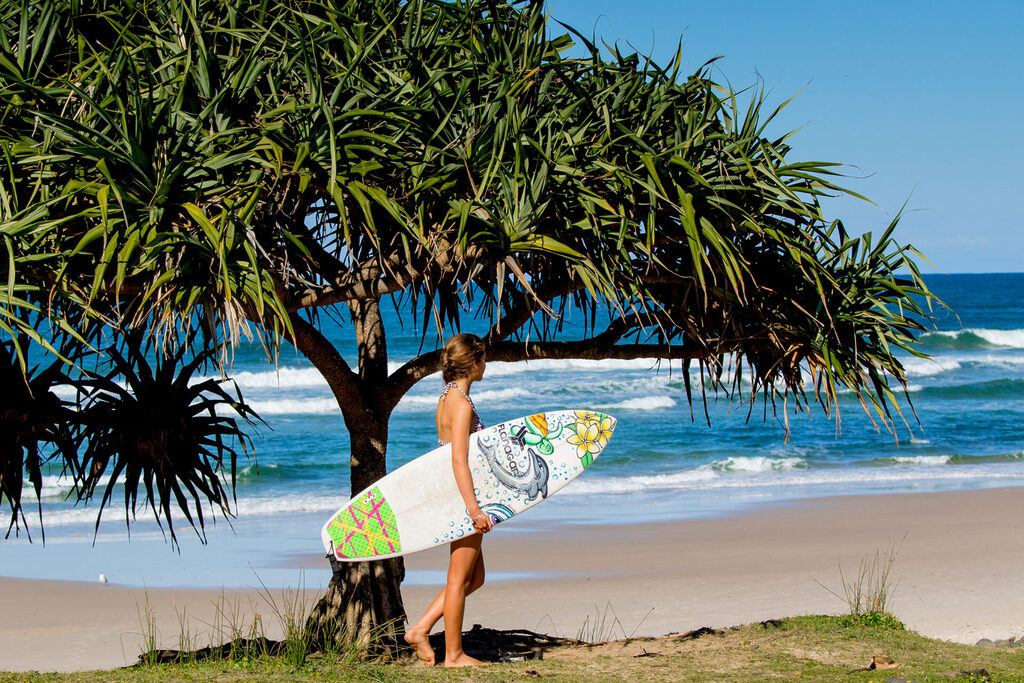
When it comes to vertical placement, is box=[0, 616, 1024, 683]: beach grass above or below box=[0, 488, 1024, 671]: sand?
above

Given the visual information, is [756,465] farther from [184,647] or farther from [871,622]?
[184,647]

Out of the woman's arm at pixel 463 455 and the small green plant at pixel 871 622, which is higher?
the woman's arm at pixel 463 455

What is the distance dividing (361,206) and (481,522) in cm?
134

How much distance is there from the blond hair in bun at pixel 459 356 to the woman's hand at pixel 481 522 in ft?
1.82

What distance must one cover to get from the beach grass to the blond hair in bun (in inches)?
47.1

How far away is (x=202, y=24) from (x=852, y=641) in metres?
4.16

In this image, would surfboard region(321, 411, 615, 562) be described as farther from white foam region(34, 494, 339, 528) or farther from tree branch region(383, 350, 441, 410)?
white foam region(34, 494, 339, 528)

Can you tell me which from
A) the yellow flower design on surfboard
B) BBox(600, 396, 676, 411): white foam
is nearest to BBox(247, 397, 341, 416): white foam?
BBox(600, 396, 676, 411): white foam

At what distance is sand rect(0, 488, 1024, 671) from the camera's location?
23.5ft

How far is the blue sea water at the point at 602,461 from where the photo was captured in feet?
33.0

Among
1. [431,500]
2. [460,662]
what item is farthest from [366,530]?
[460,662]

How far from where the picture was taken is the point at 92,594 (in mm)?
8562

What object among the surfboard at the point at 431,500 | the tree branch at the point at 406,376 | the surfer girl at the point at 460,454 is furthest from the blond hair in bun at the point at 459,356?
the tree branch at the point at 406,376

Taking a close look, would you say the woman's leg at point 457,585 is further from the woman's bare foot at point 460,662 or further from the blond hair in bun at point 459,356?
the blond hair in bun at point 459,356
